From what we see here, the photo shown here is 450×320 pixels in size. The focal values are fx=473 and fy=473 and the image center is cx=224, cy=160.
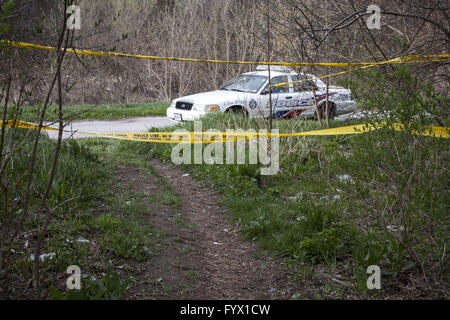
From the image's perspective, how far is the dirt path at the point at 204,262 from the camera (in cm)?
399

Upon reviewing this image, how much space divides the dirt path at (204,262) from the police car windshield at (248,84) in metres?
5.53

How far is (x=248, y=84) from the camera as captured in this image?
11.9m

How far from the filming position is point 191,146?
8.65m

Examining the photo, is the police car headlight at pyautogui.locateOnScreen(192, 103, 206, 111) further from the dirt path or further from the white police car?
the dirt path

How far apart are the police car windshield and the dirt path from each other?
18.2 ft

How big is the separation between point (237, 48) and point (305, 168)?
12.6 meters

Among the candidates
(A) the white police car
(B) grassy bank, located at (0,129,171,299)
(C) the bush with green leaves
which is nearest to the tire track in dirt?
(B) grassy bank, located at (0,129,171,299)

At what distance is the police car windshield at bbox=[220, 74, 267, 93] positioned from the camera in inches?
458

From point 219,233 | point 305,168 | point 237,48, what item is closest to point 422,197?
point 219,233

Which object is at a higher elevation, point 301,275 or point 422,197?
point 422,197

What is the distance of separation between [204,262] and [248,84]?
7882 millimetres
